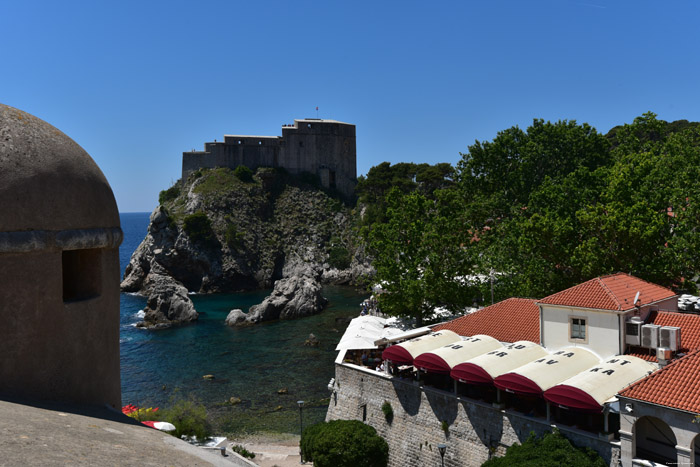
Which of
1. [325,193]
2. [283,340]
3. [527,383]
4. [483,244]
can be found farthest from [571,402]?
[325,193]

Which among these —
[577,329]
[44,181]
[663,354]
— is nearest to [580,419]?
[663,354]

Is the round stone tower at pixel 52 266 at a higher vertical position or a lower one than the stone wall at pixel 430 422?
higher

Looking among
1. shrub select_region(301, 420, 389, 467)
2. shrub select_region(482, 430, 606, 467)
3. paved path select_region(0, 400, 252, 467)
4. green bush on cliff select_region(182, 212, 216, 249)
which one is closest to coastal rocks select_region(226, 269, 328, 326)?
green bush on cliff select_region(182, 212, 216, 249)

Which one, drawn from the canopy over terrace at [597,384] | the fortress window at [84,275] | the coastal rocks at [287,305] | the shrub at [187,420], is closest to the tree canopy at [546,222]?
the canopy over terrace at [597,384]

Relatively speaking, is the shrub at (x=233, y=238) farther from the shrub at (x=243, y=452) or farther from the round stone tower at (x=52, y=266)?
the round stone tower at (x=52, y=266)

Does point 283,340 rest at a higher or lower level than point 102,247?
lower

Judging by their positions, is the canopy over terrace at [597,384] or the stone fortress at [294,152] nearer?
the canopy over terrace at [597,384]

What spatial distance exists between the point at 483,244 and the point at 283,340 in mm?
20324

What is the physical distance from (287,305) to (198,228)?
2742 cm

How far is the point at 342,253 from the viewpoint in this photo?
274 ft

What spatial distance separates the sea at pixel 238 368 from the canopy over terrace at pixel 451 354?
9.57 meters

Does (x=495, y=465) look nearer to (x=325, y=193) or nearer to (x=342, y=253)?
(x=342, y=253)

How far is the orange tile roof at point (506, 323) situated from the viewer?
22.5m

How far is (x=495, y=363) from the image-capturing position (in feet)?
62.0
